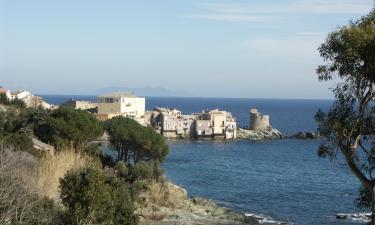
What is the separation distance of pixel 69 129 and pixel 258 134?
79.8 m

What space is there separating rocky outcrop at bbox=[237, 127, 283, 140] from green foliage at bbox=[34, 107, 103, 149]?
74.8 m

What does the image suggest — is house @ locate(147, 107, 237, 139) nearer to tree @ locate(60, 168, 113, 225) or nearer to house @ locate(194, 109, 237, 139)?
house @ locate(194, 109, 237, 139)

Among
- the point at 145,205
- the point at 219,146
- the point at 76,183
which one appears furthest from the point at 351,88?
the point at 219,146

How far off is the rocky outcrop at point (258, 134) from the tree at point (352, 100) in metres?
103

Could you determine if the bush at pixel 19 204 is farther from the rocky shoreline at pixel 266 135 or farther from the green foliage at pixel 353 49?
the rocky shoreline at pixel 266 135

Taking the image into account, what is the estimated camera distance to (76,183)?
15.6 m

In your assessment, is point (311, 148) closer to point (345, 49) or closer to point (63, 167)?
point (63, 167)

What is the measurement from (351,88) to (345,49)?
869mm

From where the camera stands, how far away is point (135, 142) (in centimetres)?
4469

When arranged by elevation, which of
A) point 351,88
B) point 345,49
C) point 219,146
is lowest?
point 219,146

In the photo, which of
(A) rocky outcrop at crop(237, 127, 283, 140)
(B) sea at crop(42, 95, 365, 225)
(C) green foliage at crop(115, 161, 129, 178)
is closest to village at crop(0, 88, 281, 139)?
(A) rocky outcrop at crop(237, 127, 283, 140)

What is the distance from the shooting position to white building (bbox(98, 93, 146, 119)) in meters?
113

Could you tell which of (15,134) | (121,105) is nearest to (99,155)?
(15,134)

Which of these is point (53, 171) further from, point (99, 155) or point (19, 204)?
point (99, 155)
